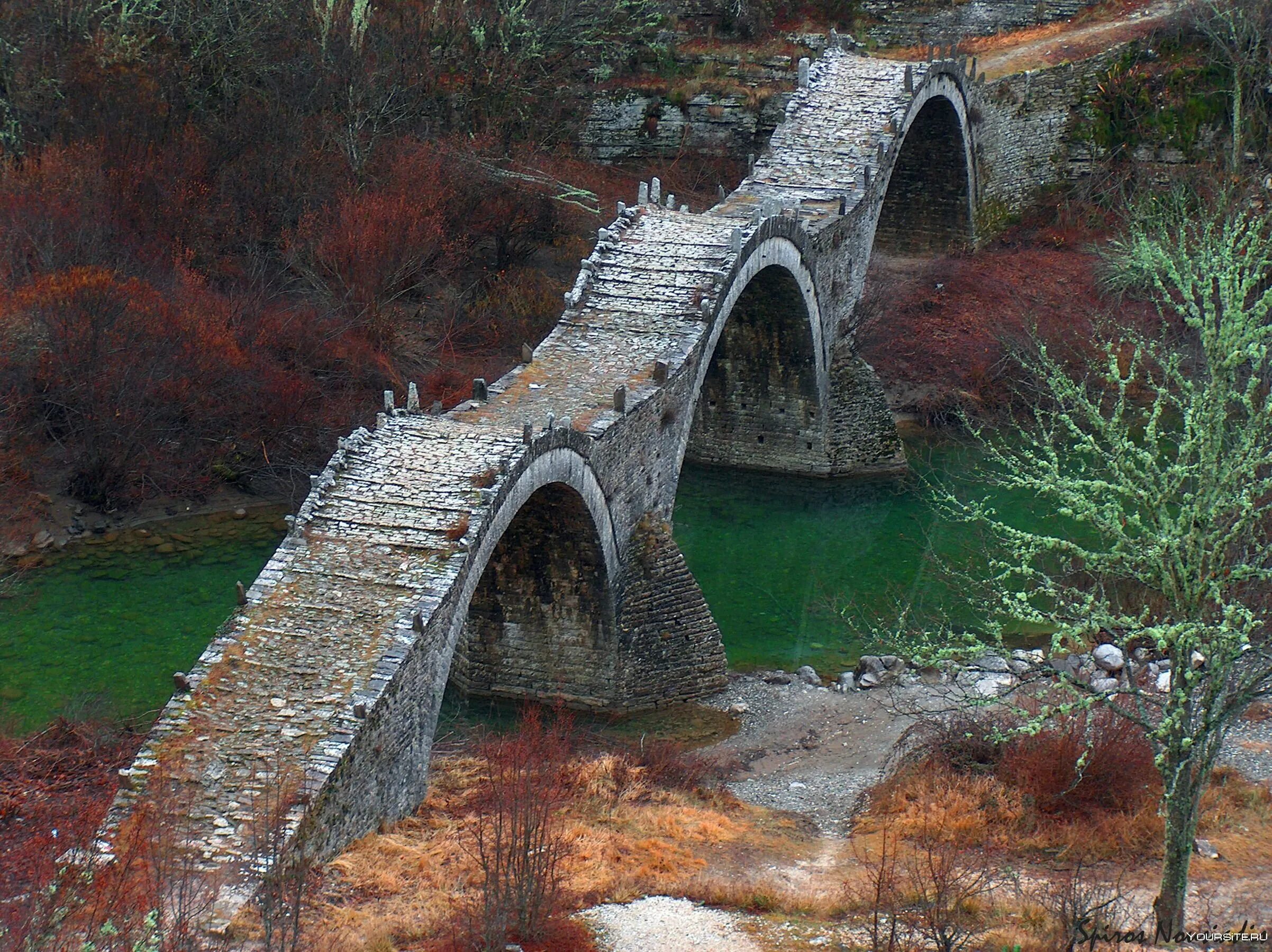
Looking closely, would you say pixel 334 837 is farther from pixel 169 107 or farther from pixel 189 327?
pixel 169 107

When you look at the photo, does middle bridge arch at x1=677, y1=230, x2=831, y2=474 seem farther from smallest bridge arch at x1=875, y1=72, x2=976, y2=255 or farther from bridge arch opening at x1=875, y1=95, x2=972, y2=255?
bridge arch opening at x1=875, y1=95, x2=972, y2=255

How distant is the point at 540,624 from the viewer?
25953 millimetres

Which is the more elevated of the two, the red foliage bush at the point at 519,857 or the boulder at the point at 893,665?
the red foliage bush at the point at 519,857

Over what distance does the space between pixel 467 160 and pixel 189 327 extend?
9360mm

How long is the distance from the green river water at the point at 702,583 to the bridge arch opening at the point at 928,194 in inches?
383

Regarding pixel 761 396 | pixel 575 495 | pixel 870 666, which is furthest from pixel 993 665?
pixel 761 396

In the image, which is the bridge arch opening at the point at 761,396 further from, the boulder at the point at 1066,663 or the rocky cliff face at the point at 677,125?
the rocky cliff face at the point at 677,125

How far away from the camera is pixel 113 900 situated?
1404 cm

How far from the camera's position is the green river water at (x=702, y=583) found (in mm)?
26141

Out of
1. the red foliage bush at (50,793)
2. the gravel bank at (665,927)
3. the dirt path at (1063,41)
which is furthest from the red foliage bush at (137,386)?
the dirt path at (1063,41)

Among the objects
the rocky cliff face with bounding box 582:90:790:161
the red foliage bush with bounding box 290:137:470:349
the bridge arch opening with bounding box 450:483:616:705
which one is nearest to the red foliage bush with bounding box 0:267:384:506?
the red foliage bush with bounding box 290:137:470:349

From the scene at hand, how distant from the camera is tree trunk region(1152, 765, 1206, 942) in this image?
15.6 meters

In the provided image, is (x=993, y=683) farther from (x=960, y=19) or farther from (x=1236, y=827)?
(x=960, y=19)

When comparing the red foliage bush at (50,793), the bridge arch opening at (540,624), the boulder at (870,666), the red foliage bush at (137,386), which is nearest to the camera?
the red foliage bush at (50,793)
